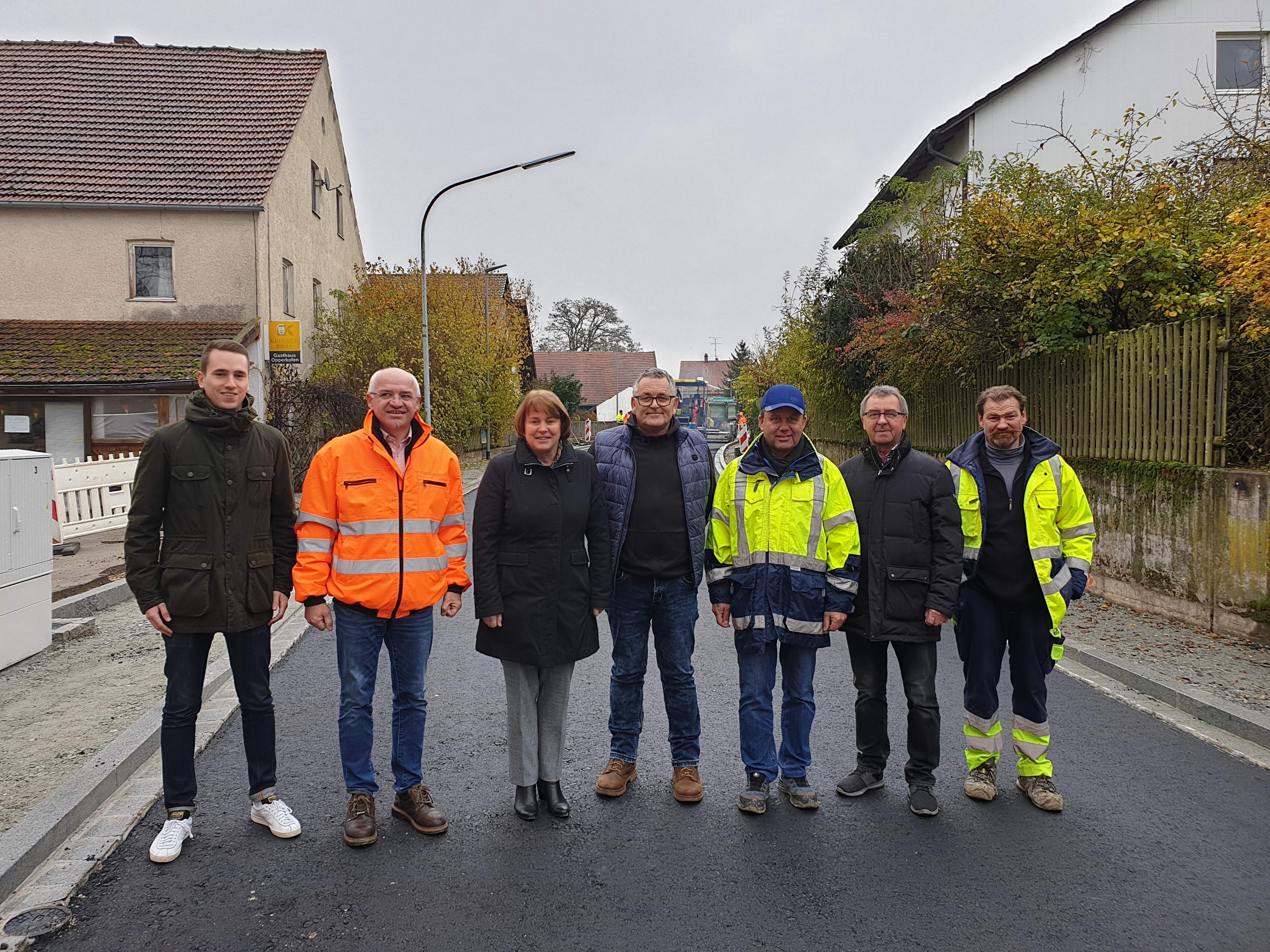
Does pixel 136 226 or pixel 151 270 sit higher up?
pixel 136 226

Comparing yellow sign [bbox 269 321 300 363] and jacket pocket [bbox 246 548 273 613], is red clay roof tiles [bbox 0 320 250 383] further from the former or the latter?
jacket pocket [bbox 246 548 273 613]

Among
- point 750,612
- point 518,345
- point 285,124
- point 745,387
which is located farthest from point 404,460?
point 745,387

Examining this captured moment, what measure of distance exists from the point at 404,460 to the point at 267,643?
3.32 ft

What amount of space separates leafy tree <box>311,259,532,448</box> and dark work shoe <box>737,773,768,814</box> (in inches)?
833

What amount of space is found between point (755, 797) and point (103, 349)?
18579 millimetres

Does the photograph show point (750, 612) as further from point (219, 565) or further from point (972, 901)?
point (219, 565)

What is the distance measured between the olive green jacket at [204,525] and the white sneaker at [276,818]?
77 cm

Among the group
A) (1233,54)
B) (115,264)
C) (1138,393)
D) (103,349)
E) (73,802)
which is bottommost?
(73,802)

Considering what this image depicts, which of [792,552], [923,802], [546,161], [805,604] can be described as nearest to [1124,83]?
[546,161]

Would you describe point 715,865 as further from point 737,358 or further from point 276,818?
point 737,358

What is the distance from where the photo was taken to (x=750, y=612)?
428 centimetres

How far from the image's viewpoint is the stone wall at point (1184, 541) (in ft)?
22.6

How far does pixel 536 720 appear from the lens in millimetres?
4227

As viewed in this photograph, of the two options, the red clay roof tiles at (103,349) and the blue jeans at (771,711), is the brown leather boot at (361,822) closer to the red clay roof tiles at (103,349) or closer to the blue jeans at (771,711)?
the blue jeans at (771,711)
